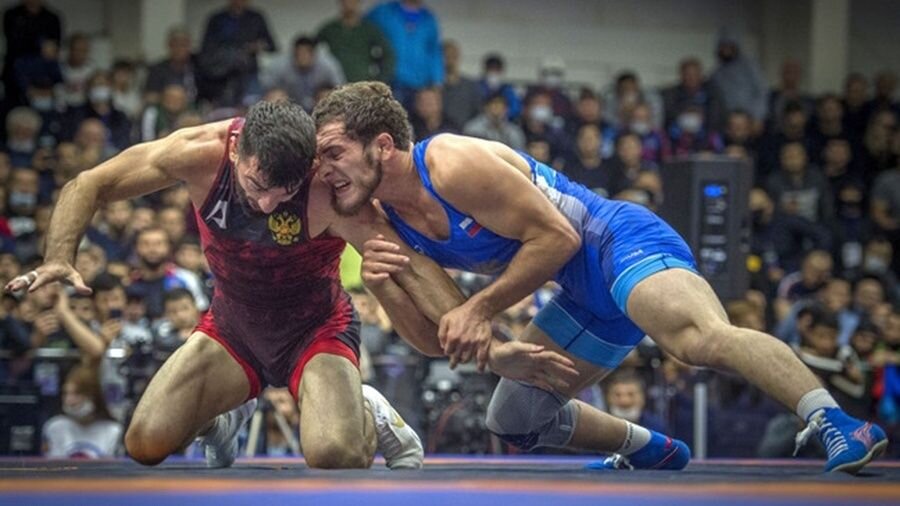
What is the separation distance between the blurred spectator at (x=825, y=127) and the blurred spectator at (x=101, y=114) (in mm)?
4600

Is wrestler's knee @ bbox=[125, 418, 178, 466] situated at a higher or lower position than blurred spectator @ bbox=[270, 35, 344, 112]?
lower

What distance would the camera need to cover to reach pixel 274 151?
173 inches

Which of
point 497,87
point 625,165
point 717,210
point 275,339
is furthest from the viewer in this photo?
point 497,87

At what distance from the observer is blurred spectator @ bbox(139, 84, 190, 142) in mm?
9664

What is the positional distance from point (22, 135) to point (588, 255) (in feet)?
18.8

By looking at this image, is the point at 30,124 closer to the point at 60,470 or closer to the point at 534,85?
the point at 534,85

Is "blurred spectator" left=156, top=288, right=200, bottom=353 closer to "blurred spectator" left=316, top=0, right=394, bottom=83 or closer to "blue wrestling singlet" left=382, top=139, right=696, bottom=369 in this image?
"blue wrestling singlet" left=382, top=139, right=696, bottom=369

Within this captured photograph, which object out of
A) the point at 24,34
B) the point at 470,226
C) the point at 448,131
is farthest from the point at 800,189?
the point at 470,226

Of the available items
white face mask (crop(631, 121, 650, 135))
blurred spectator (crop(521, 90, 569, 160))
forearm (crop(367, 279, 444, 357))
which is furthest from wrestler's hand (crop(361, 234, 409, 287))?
white face mask (crop(631, 121, 650, 135))

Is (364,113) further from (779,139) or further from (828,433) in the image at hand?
(779,139)

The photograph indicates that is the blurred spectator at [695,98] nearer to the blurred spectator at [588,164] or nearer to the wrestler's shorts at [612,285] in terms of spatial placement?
the blurred spectator at [588,164]

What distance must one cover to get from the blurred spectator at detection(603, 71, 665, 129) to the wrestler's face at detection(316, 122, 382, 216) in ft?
21.2

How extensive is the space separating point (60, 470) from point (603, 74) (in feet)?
29.1

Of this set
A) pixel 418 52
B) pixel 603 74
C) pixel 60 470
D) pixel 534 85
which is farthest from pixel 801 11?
pixel 60 470
